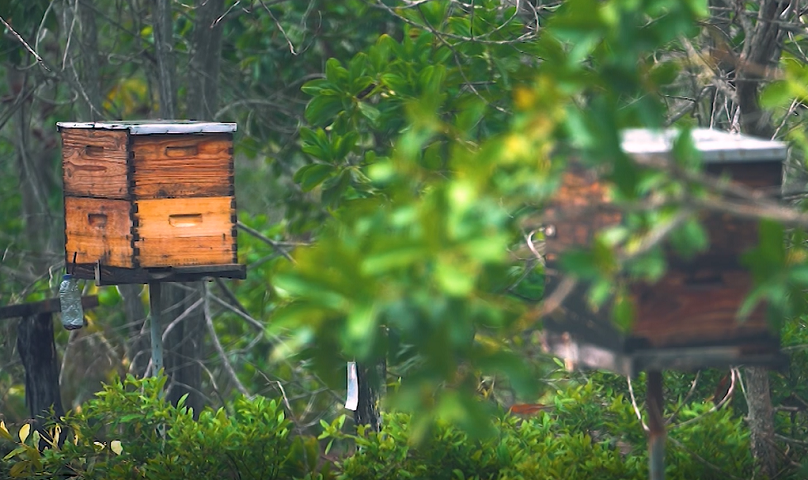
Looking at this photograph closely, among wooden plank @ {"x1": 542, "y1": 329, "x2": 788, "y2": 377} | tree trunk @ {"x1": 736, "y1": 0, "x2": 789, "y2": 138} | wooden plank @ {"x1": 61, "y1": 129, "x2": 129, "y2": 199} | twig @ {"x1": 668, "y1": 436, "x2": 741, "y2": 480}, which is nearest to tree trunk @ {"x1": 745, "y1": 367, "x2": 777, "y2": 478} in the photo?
twig @ {"x1": 668, "y1": 436, "x2": 741, "y2": 480}

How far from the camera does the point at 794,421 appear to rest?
4.62 meters

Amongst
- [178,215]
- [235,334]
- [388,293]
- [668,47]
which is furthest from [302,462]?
[235,334]

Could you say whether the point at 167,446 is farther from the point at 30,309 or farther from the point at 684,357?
the point at 684,357

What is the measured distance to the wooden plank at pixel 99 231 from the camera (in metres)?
4.25

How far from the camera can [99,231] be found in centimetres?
435

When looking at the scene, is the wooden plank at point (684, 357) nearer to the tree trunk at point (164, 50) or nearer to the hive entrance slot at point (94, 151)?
the hive entrance slot at point (94, 151)

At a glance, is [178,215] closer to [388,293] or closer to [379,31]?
[388,293]

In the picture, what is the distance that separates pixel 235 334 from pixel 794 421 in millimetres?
4979

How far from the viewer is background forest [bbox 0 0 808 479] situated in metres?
2.17

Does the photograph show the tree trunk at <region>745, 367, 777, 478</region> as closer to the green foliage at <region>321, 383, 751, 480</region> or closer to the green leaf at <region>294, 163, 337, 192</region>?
the green foliage at <region>321, 383, 751, 480</region>

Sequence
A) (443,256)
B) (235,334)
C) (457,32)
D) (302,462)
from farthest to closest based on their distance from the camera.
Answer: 1. (235,334)
2. (457,32)
3. (302,462)
4. (443,256)

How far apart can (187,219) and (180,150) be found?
0.29m

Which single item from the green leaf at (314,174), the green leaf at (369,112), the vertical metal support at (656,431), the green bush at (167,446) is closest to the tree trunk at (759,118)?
the vertical metal support at (656,431)

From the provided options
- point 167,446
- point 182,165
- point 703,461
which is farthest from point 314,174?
point 703,461
